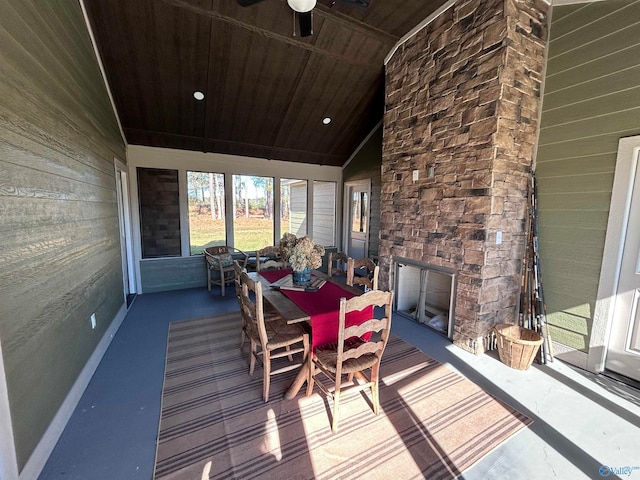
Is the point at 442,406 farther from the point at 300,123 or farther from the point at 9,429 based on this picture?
the point at 300,123

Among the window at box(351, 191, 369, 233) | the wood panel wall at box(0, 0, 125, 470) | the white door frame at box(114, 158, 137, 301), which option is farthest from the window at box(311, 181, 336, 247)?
the wood panel wall at box(0, 0, 125, 470)

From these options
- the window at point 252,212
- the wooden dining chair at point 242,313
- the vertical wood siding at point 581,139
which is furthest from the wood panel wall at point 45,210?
the vertical wood siding at point 581,139

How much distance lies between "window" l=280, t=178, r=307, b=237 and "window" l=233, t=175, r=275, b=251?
10.6 inches

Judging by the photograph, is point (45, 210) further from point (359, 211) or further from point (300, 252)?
point (359, 211)

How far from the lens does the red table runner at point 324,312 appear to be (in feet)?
6.78

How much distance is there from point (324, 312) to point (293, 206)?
14.4ft

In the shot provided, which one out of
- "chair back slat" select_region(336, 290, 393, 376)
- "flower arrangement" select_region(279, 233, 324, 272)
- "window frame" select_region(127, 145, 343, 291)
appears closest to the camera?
"chair back slat" select_region(336, 290, 393, 376)

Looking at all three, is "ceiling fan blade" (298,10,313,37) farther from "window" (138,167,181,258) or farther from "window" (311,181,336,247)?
"window" (311,181,336,247)

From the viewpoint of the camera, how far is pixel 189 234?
5137mm

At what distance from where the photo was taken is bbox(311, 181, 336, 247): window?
659 centimetres

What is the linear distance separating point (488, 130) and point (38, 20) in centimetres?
362

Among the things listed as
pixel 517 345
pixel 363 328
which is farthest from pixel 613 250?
pixel 363 328

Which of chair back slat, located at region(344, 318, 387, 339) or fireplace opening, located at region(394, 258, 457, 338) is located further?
fireplace opening, located at region(394, 258, 457, 338)

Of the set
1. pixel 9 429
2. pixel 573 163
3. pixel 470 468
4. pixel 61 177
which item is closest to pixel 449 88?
pixel 573 163
